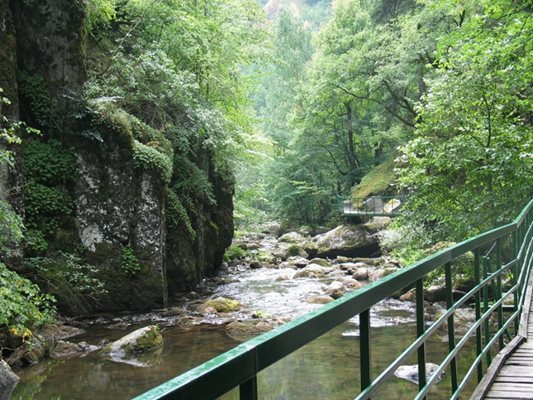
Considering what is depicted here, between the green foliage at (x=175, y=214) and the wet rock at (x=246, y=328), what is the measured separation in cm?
453

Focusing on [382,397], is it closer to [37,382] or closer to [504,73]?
[37,382]

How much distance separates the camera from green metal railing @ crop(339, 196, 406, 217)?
856 inches

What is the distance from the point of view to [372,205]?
77.4 feet

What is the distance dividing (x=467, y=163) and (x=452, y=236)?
144 cm

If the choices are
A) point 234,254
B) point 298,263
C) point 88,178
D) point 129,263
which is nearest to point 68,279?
point 129,263

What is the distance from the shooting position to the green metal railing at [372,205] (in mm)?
21734

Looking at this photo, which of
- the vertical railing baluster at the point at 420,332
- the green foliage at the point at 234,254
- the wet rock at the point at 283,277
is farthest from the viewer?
the green foliage at the point at 234,254

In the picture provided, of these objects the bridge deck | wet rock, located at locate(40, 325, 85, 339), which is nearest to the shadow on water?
wet rock, located at locate(40, 325, 85, 339)

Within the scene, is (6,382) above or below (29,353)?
above

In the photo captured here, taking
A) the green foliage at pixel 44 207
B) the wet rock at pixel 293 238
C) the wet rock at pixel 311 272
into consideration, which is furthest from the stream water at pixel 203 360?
the wet rock at pixel 293 238

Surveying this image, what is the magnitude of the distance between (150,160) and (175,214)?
7.48 ft

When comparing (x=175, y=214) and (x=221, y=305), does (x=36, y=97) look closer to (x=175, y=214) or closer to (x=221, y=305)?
(x=175, y=214)

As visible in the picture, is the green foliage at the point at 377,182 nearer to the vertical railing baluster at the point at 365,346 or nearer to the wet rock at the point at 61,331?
the wet rock at the point at 61,331

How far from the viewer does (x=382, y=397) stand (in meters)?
6.01
